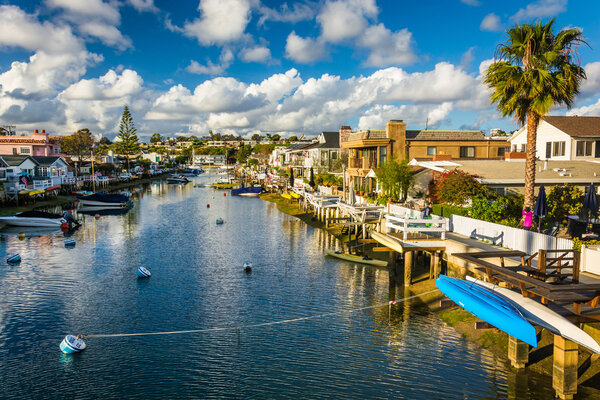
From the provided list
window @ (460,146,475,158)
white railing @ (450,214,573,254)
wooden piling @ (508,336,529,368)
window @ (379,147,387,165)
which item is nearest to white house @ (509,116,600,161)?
window @ (460,146,475,158)

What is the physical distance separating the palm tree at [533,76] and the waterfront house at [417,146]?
25.7 m

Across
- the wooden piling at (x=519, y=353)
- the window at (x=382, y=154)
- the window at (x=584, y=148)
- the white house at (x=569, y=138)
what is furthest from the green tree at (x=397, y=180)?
the wooden piling at (x=519, y=353)

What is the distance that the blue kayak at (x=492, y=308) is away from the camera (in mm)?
13094

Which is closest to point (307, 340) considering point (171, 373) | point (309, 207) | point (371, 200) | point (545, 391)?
point (171, 373)

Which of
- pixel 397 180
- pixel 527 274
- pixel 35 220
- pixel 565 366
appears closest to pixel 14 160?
pixel 35 220

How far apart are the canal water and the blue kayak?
2.29 m

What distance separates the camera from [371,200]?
138ft

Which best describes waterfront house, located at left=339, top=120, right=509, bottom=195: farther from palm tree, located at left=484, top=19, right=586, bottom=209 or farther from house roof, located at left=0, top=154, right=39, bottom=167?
house roof, located at left=0, top=154, right=39, bottom=167

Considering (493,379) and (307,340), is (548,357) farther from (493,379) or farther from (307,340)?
(307,340)

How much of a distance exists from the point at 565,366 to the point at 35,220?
177 feet

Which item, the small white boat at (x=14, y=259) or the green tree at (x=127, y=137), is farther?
the green tree at (x=127, y=137)

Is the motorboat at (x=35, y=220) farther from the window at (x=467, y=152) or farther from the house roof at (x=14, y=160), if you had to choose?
the window at (x=467, y=152)

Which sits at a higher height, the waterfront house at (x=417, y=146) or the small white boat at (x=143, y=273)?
the waterfront house at (x=417, y=146)

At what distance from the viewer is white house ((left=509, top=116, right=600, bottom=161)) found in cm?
4172
